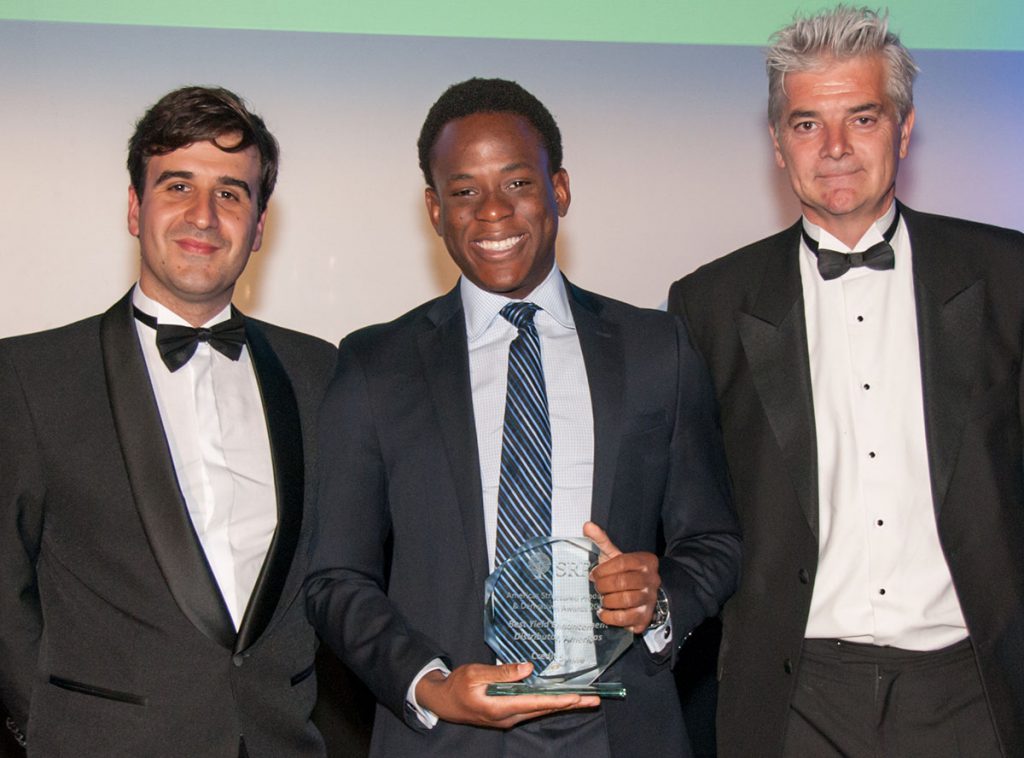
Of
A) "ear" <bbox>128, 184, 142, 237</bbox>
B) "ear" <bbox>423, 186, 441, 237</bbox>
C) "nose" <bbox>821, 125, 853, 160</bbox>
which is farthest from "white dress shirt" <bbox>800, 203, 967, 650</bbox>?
"ear" <bbox>128, 184, 142, 237</bbox>

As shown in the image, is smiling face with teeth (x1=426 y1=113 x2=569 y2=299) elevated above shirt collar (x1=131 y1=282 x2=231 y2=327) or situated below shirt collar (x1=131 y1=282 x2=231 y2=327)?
above

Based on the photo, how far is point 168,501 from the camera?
8.50 ft

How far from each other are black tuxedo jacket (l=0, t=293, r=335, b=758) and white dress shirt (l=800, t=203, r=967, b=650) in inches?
44.0

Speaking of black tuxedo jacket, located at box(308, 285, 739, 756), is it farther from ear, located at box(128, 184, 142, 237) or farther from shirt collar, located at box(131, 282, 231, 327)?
ear, located at box(128, 184, 142, 237)

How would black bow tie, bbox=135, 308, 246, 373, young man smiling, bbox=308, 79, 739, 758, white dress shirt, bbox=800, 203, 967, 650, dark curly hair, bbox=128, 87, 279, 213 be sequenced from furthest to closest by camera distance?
dark curly hair, bbox=128, 87, 279, 213 < black bow tie, bbox=135, 308, 246, 373 < white dress shirt, bbox=800, 203, 967, 650 < young man smiling, bbox=308, 79, 739, 758

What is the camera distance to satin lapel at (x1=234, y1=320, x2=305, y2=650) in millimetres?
2643

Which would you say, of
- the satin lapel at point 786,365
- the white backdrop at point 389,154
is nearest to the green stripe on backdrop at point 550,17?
the white backdrop at point 389,154

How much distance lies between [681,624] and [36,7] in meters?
2.59

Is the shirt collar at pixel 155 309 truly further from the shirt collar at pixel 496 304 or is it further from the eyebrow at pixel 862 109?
the eyebrow at pixel 862 109

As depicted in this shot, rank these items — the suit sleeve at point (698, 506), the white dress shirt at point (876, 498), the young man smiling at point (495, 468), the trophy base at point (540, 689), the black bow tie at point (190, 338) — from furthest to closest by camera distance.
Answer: the black bow tie at point (190, 338) < the white dress shirt at point (876, 498) < the suit sleeve at point (698, 506) < the young man smiling at point (495, 468) < the trophy base at point (540, 689)

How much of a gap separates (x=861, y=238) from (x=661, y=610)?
974mm

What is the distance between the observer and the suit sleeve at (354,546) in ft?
7.88

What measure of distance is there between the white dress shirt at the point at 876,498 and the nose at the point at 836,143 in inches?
13.0

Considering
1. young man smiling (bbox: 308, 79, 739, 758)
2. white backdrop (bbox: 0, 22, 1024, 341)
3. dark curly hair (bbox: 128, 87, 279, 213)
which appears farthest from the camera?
white backdrop (bbox: 0, 22, 1024, 341)
